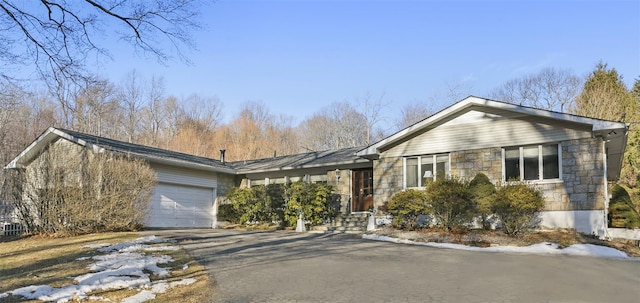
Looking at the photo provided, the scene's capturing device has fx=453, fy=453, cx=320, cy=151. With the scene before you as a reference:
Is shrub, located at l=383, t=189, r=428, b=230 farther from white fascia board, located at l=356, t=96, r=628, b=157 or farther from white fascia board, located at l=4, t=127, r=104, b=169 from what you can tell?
white fascia board, located at l=4, t=127, r=104, b=169

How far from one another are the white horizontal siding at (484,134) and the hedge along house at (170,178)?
815 cm

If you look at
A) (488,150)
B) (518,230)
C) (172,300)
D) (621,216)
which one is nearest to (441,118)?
(488,150)

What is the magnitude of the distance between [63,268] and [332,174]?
12.2 metres

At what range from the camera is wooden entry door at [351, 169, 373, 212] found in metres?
17.9

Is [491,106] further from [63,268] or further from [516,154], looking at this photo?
[63,268]

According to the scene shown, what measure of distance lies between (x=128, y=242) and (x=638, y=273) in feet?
33.7

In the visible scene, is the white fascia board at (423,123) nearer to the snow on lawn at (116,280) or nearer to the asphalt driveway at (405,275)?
the asphalt driveway at (405,275)

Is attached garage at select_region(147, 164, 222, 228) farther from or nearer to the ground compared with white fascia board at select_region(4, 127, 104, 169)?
nearer to the ground

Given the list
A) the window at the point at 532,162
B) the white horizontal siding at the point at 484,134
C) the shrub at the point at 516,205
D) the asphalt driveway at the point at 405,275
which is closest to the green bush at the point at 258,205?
the white horizontal siding at the point at 484,134

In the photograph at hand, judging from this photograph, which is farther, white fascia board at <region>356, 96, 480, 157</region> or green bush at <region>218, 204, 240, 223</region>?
green bush at <region>218, 204, 240, 223</region>

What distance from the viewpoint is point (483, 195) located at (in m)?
13.2

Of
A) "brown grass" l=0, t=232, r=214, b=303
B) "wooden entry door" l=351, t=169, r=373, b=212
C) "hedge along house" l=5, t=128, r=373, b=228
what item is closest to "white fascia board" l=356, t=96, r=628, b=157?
"wooden entry door" l=351, t=169, r=373, b=212

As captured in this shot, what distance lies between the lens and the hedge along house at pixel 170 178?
1628 cm

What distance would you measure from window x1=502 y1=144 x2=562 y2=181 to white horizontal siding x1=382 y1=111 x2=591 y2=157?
10.1 inches
